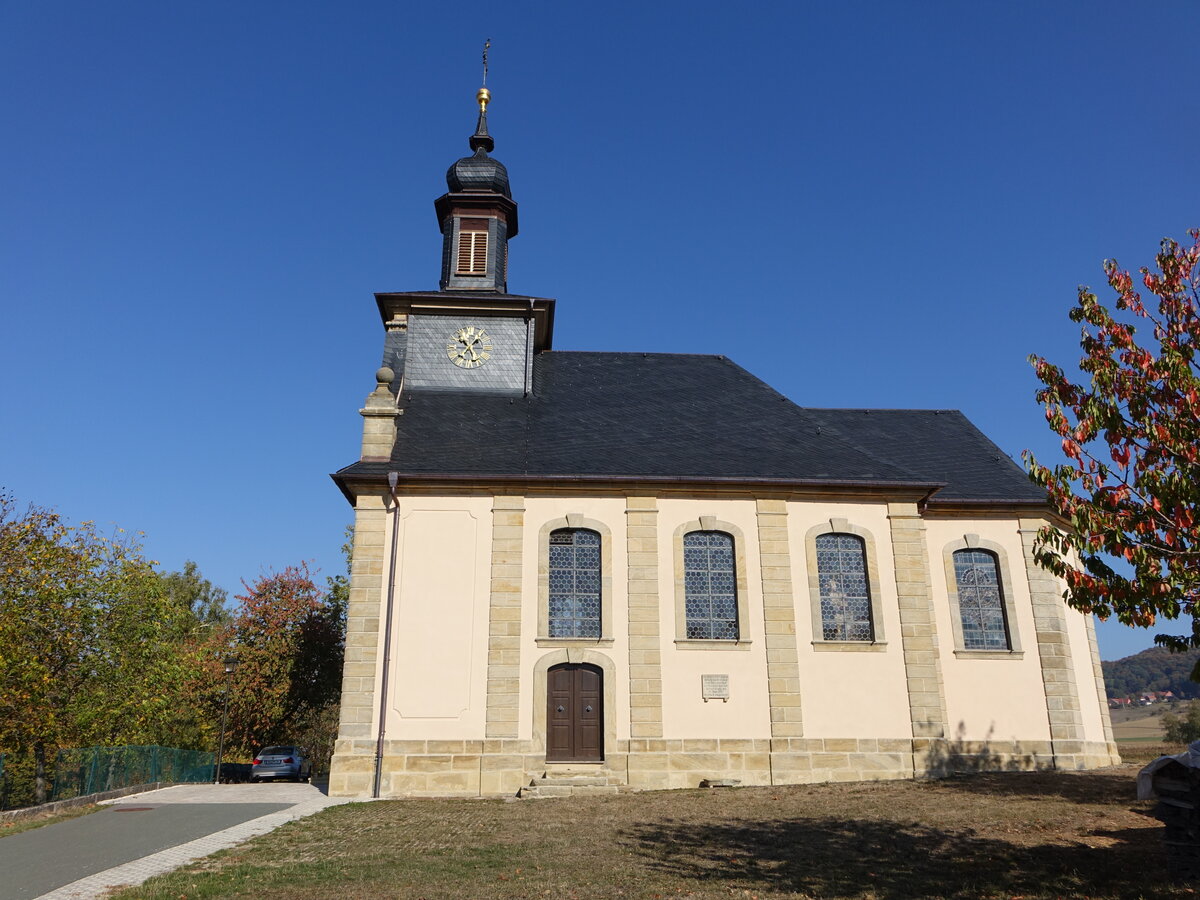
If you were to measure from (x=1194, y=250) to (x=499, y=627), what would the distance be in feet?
43.4

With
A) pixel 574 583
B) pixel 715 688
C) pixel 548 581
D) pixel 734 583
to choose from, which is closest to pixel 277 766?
pixel 548 581

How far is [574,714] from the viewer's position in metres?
17.1

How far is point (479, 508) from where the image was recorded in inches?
715

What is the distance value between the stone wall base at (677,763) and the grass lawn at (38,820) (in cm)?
404

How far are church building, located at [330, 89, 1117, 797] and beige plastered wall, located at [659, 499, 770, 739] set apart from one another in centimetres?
4

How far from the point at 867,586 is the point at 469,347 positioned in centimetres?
1131

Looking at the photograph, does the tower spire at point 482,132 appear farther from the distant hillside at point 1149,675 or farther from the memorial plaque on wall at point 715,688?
the distant hillside at point 1149,675

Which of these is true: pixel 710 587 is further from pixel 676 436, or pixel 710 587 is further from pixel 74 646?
pixel 74 646

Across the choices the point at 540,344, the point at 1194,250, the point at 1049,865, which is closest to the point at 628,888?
the point at 1049,865

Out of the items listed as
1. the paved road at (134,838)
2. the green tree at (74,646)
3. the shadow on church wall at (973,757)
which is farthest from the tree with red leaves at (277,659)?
the shadow on church wall at (973,757)

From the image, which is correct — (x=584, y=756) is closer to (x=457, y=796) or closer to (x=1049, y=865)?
(x=457, y=796)

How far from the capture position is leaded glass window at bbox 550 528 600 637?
1770cm

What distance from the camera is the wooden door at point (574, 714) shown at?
16.9m

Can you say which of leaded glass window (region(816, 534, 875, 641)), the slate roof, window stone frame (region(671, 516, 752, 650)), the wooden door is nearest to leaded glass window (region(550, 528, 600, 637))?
the wooden door
